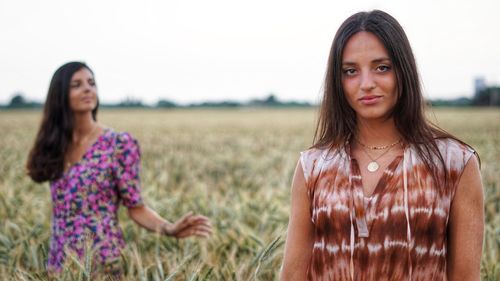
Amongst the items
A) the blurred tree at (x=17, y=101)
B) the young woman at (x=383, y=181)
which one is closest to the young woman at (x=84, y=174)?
the young woman at (x=383, y=181)

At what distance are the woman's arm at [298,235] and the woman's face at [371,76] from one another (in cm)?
27

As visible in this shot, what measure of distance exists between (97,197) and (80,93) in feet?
2.07

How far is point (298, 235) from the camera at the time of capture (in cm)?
163

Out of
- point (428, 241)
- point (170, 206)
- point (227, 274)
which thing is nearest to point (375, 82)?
point (428, 241)

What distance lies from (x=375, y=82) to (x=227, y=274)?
123cm

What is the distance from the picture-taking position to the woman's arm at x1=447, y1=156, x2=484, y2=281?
4.65 ft

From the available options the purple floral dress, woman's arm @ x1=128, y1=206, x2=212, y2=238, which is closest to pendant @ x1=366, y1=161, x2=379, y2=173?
woman's arm @ x1=128, y1=206, x2=212, y2=238

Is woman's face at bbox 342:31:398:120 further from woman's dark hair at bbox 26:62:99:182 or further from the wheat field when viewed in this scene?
woman's dark hair at bbox 26:62:99:182

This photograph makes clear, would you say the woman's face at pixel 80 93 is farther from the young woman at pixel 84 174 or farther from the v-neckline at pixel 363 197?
the v-neckline at pixel 363 197

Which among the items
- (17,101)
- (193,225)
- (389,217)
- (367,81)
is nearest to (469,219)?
(389,217)

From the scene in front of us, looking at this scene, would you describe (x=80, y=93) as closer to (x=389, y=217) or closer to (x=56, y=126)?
(x=56, y=126)

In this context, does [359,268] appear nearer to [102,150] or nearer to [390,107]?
[390,107]

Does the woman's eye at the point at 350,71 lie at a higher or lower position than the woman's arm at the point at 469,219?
higher

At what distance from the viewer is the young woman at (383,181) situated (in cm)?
143
